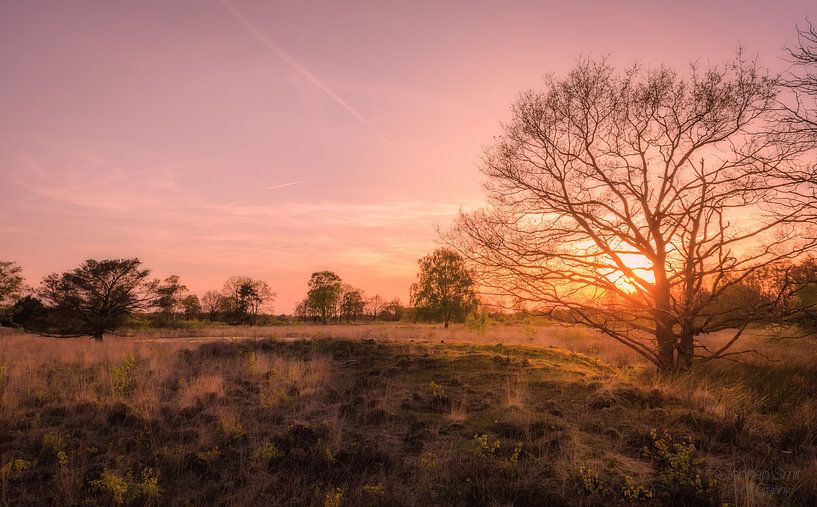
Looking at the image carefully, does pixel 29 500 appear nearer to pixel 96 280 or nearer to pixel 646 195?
pixel 646 195

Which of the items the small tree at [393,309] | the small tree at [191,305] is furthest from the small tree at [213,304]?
the small tree at [393,309]

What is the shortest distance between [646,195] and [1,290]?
5851cm

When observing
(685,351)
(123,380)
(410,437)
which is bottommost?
(410,437)

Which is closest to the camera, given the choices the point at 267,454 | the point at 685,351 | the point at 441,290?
the point at 267,454

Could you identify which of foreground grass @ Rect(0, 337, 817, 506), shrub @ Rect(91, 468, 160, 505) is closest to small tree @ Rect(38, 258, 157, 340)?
foreground grass @ Rect(0, 337, 817, 506)

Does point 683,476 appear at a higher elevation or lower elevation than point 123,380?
lower

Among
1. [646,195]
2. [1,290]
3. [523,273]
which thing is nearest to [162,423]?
[523,273]

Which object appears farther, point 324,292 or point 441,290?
point 324,292

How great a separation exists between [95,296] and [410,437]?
24.7m

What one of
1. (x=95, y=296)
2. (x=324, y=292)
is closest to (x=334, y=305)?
(x=324, y=292)

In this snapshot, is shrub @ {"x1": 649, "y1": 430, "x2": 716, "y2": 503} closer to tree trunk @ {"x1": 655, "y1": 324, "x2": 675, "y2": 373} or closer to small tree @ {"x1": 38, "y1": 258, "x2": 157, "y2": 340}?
tree trunk @ {"x1": 655, "y1": 324, "x2": 675, "y2": 373}

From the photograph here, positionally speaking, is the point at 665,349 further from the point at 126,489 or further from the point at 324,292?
the point at 324,292

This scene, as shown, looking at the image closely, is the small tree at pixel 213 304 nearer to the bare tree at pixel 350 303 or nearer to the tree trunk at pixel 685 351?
the bare tree at pixel 350 303

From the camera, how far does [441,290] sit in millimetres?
36688
